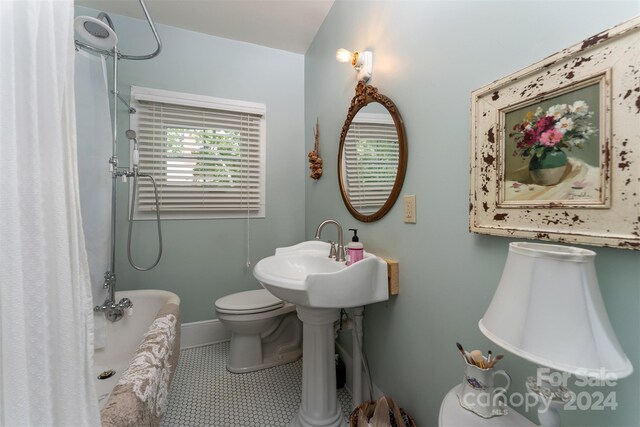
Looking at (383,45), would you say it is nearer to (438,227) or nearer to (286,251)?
(438,227)

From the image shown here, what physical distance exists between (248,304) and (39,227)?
54.3 inches

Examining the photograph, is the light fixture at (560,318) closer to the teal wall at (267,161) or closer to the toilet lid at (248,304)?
the toilet lid at (248,304)

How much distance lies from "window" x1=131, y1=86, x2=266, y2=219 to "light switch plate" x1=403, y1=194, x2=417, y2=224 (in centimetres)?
148

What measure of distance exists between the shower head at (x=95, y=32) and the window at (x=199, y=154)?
554mm

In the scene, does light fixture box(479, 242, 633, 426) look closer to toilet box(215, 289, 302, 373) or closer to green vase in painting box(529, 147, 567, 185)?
green vase in painting box(529, 147, 567, 185)

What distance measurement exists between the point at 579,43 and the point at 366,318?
1377 mm

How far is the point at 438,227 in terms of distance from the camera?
1.03 meters

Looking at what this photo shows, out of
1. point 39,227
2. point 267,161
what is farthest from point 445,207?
point 267,161

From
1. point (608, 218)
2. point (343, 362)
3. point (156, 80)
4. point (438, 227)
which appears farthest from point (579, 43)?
point (156, 80)

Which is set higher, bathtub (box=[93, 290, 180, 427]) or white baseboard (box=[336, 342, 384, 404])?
bathtub (box=[93, 290, 180, 427])

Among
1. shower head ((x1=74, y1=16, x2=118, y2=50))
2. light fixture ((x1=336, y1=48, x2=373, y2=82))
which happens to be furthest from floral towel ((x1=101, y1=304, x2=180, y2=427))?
light fixture ((x1=336, y1=48, x2=373, y2=82))

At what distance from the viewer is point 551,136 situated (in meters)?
0.67

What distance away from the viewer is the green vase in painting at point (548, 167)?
652 millimetres

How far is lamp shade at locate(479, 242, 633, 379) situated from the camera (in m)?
0.46
